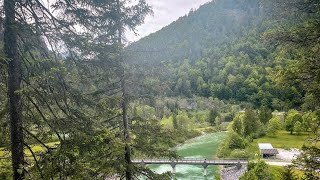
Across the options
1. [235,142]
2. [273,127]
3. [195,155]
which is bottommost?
[195,155]

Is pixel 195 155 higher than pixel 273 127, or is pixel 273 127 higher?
pixel 273 127

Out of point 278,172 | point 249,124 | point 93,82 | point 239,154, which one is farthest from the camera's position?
point 249,124

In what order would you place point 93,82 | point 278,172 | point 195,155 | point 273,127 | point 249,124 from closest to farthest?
1. point 93,82
2. point 278,172
3. point 195,155
4. point 249,124
5. point 273,127

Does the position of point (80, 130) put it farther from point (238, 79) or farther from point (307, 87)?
point (238, 79)

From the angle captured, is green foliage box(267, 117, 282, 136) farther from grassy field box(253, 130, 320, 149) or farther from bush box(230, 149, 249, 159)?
bush box(230, 149, 249, 159)

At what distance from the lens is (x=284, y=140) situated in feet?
165

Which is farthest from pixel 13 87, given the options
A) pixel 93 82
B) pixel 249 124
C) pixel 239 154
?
pixel 249 124

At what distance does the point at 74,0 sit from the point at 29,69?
1.74 meters

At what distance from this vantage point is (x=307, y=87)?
6977mm

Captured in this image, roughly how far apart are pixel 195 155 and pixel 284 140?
1707 cm

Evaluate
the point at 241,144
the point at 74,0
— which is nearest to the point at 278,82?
the point at 74,0

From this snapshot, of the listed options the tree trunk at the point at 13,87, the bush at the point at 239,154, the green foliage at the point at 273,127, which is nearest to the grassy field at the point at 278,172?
the bush at the point at 239,154

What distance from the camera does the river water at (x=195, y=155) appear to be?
1409 inches

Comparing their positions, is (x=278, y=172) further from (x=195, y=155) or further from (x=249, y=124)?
(x=249, y=124)
